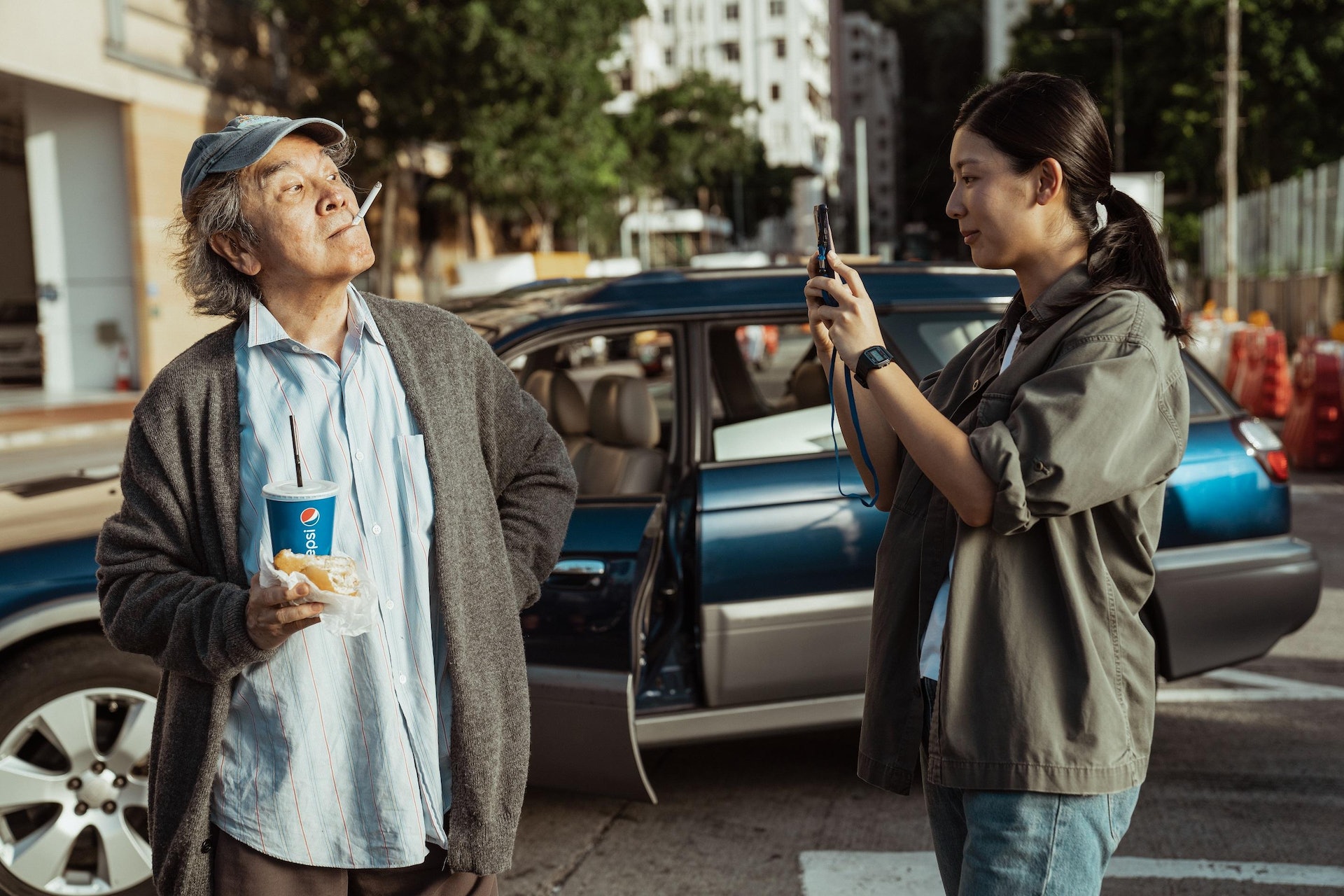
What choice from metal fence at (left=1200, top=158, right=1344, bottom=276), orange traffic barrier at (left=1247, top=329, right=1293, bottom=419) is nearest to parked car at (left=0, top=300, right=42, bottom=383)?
orange traffic barrier at (left=1247, top=329, right=1293, bottom=419)

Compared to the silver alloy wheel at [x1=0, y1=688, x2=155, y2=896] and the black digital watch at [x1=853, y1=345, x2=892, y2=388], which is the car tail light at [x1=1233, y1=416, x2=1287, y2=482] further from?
the silver alloy wheel at [x1=0, y1=688, x2=155, y2=896]

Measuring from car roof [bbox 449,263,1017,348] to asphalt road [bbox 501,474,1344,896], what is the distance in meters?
1.61

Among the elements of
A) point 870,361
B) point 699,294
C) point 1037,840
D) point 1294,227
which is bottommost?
point 1037,840

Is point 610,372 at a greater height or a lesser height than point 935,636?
greater

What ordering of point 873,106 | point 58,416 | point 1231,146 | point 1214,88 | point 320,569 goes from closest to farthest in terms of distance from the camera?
point 320,569, point 58,416, point 1231,146, point 1214,88, point 873,106

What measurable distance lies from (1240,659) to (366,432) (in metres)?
3.51

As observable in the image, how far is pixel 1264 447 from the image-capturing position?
4648mm

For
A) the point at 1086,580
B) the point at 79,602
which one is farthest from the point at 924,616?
the point at 79,602

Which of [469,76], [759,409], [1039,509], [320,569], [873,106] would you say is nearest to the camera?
[320,569]

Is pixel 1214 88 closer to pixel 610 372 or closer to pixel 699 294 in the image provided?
pixel 610 372

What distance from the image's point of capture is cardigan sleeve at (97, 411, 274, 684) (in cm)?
193

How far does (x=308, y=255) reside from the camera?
83.2 inches

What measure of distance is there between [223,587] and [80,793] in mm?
2048

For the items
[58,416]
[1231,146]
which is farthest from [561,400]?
[1231,146]
